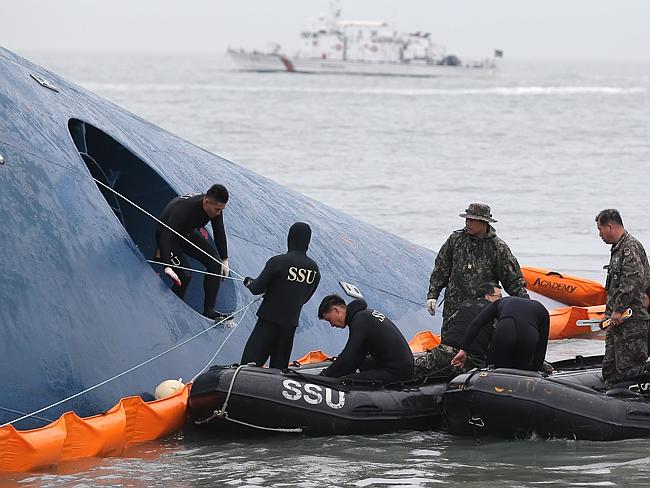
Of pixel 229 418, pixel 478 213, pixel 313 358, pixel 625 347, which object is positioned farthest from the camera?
pixel 313 358

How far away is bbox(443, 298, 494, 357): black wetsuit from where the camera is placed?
38.4 feet

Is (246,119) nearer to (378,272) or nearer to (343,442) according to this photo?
(378,272)

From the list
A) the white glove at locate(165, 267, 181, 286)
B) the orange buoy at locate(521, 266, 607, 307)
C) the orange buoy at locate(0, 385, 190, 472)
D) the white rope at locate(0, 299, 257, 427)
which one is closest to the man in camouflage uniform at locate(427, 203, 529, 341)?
the white rope at locate(0, 299, 257, 427)

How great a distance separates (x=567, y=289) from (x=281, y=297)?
331 inches

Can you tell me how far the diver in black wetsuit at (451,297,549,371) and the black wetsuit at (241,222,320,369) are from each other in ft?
5.06

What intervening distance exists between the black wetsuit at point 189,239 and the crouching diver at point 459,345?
2.11 m

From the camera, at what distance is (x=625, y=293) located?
36.5 ft

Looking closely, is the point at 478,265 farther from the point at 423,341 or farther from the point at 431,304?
the point at 423,341

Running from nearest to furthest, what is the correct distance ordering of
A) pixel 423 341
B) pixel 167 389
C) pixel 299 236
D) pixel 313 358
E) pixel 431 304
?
pixel 167 389 → pixel 299 236 → pixel 431 304 → pixel 313 358 → pixel 423 341

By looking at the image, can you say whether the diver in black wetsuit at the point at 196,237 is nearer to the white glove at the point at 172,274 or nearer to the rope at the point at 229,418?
the white glove at the point at 172,274

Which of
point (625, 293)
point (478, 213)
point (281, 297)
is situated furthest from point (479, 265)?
point (281, 297)

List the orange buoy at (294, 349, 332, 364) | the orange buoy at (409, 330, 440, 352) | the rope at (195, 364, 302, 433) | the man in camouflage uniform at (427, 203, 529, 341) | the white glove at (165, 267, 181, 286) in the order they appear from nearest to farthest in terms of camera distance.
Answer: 1. the rope at (195, 364, 302, 433)
2. the white glove at (165, 267, 181, 286)
3. the man in camouflage uniform at (427, 203, 529, 341)
4. the orange buoy at (294, 349, 332, 364)
5. the orange buoy at (409, 330, 440, 352)

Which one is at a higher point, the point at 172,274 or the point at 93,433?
the point at 172,274

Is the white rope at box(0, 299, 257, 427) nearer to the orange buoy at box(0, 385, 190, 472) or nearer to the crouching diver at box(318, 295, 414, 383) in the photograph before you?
the orange buoy at box(0, 385, 190, 472)
